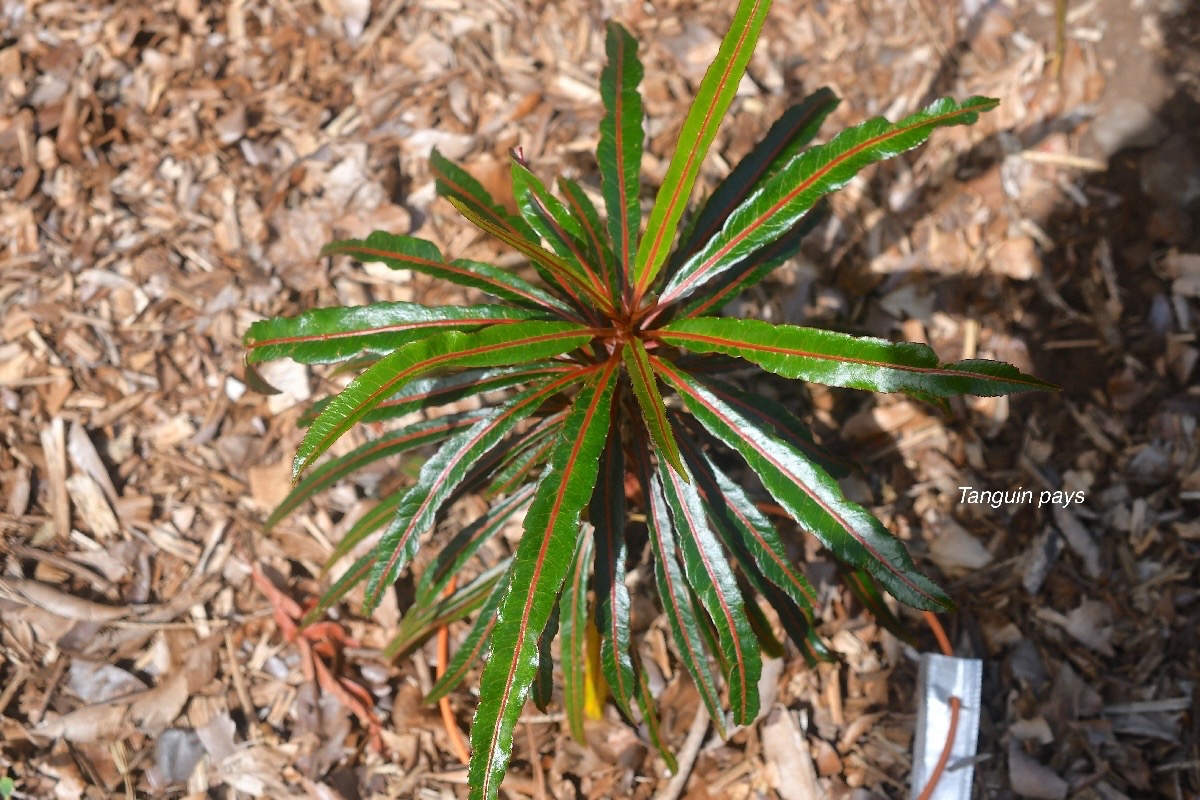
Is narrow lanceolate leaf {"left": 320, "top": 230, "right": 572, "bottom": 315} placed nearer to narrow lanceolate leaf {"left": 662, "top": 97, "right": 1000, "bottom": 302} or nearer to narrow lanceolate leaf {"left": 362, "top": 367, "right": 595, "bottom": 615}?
narrow lanceolate leaf {"left": 362, "top": 367, "right": 595, "bottom": 615}

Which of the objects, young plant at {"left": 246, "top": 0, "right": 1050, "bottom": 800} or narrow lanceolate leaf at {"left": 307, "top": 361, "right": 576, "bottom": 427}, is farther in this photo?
narrow lanceolate leaf at {"left": 307, "top": 361, "right": 576, "bottom": 427}

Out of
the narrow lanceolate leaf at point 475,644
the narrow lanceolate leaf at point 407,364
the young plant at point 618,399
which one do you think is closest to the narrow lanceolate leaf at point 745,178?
the young plant at point 618,399

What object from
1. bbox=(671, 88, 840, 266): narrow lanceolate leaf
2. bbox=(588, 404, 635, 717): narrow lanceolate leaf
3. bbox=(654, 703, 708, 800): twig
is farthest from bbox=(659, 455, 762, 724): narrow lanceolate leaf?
bbox=(654, 703, 708, 800): twig

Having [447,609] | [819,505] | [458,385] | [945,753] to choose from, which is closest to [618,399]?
[458,385]

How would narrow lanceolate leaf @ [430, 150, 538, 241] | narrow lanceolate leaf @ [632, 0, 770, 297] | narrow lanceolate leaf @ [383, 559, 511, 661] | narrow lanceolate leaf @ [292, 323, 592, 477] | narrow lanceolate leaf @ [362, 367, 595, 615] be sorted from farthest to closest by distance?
narrow lanceolate leaf @ [383, 559, 511, 661]
narrow lanceolate leaf @ [430, 150, 538, 241]
narrow lanceolate leaf @ [362, 367, 595, 615]
narrow lanceolate leaf @ [632, 0, 770, 297]
narrow lanceolate leaf @ [292, 323, 592, 477]

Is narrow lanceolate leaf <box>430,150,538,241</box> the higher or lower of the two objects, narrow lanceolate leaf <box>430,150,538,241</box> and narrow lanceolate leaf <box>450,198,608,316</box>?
the higher

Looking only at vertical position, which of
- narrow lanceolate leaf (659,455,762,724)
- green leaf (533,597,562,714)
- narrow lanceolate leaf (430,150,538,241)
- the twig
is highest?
narrow lanceolate leaf (430,150,538,241)
